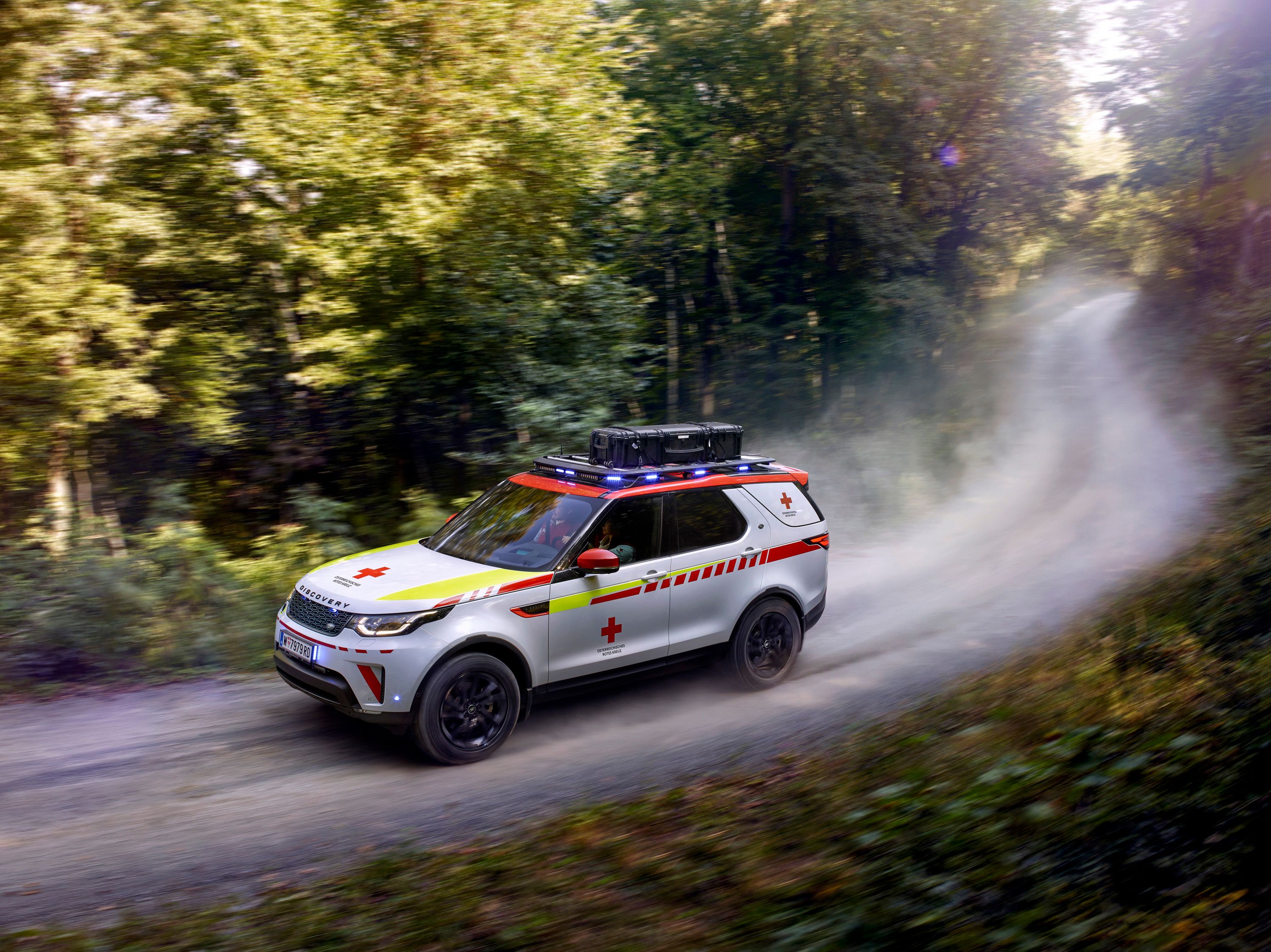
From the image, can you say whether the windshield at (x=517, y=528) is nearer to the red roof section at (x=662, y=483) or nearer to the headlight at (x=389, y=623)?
the red roof section at (x=662, y=483)

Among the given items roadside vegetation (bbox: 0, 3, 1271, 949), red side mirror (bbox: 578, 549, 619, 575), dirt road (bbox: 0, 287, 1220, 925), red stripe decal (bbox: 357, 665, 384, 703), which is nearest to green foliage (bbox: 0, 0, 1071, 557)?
dirt road (bbox: 0, 287, 1220, 925)

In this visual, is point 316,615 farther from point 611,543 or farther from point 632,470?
point 632,470

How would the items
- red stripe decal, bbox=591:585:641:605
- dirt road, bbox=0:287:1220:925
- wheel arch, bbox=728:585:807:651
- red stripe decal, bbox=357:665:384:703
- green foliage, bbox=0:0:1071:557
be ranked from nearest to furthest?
1. dirt road, bbox=0:287:1220:925
2. red stripe decal, bbox=357:665:384:703
3. red stripe decal, bbox=591:585:641:605
4. wheel arch, bbox=728:585:807:651
5. green foliage, bbox=0:0:1071:557

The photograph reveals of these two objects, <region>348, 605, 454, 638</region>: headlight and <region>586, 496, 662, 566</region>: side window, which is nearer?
<region>348, 605, 454, 638</region>: headlight

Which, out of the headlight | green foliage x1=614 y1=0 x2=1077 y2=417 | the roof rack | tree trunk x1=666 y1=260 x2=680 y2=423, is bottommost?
the headlight

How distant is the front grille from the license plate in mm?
105

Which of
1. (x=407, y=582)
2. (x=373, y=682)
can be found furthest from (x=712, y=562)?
(x=373, y=682)

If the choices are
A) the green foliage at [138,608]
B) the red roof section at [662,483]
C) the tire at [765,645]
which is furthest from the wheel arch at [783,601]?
the green foliage at [138,608]

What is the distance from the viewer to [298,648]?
6371 mm

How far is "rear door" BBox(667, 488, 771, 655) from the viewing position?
7246 mm

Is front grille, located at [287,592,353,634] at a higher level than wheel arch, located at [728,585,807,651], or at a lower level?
higher

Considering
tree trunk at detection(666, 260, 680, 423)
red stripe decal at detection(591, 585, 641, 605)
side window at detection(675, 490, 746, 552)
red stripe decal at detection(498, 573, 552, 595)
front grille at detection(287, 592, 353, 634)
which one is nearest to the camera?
front grille at detection(287, 592, 353, 634)

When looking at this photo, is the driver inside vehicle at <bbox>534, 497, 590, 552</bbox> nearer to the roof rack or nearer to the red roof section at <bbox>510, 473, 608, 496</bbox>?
the red roof section at <bbox>510, 473, 608, 496</bbox>

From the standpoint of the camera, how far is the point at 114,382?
1081 cm
